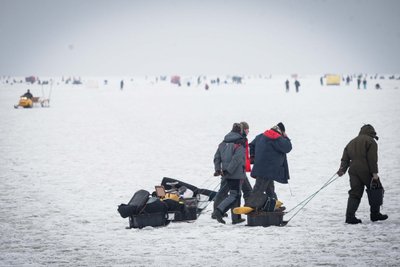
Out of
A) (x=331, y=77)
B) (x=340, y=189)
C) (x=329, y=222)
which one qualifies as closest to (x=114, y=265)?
(x=329, y=222)

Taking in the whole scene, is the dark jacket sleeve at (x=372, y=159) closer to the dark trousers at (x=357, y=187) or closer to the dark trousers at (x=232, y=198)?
the dark trousers at (x=357, y=187)

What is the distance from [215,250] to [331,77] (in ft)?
302

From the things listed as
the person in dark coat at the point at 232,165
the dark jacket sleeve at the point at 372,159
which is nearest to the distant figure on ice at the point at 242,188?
the person in dark coat at the point at 232,165

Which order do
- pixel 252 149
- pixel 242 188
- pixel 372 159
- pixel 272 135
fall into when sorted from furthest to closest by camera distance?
pixel 242 188, pixel 252 149, pixel 272 135, pixel 372 159

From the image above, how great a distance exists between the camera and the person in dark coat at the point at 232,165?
8.41 meters

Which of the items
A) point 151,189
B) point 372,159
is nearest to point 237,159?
point 372,159

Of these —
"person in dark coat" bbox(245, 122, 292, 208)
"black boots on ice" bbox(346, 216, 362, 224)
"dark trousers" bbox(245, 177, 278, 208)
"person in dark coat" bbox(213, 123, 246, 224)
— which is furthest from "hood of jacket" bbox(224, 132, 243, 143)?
"black boots on ice" bbox(346, 216, 362, 224)

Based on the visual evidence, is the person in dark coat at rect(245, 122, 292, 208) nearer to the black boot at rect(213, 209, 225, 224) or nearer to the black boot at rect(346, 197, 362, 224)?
the black boot at rect(213, 209, 225, 224)

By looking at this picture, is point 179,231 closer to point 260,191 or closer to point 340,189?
point 260,191

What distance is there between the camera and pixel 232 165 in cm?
838

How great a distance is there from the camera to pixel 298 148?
696 inches

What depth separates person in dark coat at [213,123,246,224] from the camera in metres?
8.41

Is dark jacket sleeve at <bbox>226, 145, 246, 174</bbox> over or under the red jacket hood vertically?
under

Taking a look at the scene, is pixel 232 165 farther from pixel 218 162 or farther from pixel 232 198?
pixel 232 198
